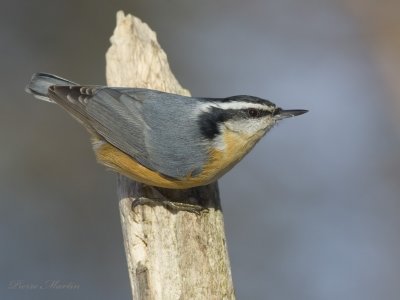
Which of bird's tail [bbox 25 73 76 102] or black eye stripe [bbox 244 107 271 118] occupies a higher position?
bird's tail [bbox 25 73 76 102]

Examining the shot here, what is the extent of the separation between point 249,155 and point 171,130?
5.63 ft

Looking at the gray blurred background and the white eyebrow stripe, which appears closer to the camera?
the white eyebrow stripe

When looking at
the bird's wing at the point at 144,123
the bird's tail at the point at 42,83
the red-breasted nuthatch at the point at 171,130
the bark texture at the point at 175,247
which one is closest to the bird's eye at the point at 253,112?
the red-breasted nuthatch at the point at 171,130

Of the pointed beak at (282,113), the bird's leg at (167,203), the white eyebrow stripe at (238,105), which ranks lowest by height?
the bird's leg at (167,203)

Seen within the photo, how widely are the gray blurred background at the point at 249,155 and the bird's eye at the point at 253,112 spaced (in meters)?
1.52

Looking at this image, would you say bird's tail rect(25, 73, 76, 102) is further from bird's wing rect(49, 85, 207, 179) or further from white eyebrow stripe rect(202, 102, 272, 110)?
white eyebrow stripe rect(202, 102, 272, 110)

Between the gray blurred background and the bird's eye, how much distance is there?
152 centimetres

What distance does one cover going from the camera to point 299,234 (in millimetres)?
4961

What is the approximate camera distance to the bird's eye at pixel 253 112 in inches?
140

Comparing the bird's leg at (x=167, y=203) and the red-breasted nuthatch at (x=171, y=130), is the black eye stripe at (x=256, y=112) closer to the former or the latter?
Result: the red-breasted nuthatch at (x=171, y=130)

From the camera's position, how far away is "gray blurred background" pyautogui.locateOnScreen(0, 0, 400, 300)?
16.1 ft

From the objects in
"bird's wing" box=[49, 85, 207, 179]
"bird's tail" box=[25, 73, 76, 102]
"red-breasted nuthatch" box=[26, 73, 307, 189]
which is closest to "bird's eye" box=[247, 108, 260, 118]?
"red-breasted nuthatch" box=[26, 73, 307, 189]

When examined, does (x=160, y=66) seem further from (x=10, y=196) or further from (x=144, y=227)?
(x=10, y=196)

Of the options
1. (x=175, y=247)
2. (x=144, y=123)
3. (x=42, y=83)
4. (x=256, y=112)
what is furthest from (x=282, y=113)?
(x=42, y=83)
